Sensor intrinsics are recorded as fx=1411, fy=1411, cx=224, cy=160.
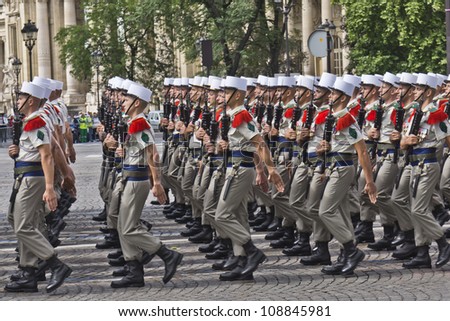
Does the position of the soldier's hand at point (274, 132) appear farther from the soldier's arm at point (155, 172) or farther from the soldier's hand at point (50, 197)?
the soldier's hand at point (50, 197)

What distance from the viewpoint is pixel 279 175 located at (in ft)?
48.2

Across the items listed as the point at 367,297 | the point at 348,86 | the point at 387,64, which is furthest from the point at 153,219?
the point at 387,64

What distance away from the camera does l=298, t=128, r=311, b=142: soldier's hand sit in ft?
47.9

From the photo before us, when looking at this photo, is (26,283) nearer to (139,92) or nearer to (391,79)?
(139,92)

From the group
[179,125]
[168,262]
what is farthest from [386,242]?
[179,125]

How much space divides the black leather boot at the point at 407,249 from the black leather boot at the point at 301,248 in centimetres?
101

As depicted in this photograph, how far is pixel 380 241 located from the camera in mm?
15523

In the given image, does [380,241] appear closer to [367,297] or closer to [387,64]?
[367,297]

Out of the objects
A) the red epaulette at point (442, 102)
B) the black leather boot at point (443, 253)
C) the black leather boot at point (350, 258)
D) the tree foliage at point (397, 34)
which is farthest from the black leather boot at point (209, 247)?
the tree foliage at point (397, 34)

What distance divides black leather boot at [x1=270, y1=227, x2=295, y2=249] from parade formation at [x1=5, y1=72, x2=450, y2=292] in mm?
22

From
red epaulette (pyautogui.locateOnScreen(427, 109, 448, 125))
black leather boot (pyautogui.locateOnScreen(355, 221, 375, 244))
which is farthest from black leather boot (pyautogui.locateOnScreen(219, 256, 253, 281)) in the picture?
black leather boot (pyautogui.locateOnScreen(355, 221, 375, 244))

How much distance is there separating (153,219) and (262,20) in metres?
24.4

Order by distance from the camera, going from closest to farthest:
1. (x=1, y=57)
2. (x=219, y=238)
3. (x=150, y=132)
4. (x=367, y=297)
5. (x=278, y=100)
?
1. (x=367, y=297)
2. (x=150, y=132)
3. (x=219, y=238)
4. (x=278, y=100)
5. (x=1, y=57)

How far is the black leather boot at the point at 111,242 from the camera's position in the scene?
53.2ft
